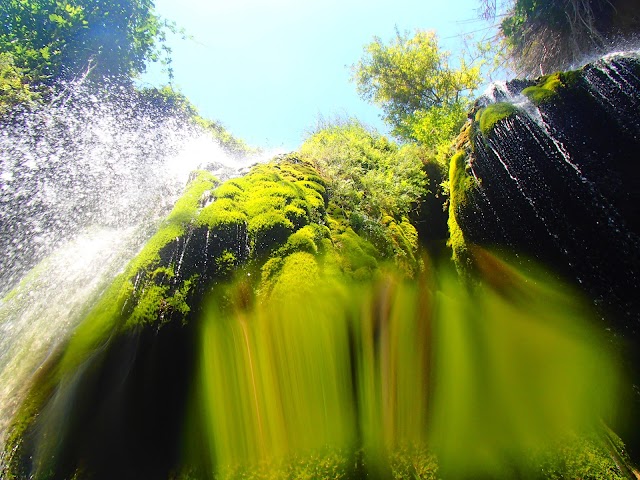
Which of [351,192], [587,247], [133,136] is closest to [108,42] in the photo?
[133,136]

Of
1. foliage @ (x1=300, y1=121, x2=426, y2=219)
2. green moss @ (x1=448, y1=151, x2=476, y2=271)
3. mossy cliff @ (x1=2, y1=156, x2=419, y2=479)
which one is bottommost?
mossy cliff @ (x1=2, y1=156, x2=419, y2=479)

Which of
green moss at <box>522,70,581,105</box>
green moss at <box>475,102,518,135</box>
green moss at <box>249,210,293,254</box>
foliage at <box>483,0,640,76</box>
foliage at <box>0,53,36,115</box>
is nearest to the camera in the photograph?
green moss at <box>249,210,293,254</box>

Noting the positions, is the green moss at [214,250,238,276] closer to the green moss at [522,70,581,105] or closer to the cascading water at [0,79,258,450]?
the cascading water at [0,79,258,450]

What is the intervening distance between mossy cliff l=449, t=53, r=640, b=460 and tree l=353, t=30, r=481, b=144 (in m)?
9.21

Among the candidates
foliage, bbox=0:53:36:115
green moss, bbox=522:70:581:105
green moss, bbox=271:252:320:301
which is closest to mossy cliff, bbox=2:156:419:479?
green moss, bbox=271:252:320:301

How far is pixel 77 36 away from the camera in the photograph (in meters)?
13.0

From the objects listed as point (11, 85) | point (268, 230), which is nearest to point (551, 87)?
point (268, 230)

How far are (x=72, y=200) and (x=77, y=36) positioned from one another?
8233 millimetres

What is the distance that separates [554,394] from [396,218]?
3.19 meters

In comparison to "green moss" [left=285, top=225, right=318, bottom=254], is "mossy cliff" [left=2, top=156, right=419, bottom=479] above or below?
below

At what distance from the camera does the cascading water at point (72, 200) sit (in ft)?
11.7

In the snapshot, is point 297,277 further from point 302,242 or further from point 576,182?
point 576,182

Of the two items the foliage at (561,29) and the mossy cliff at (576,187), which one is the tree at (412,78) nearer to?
the foliage at (561,29)

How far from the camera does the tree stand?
46.0 feet
